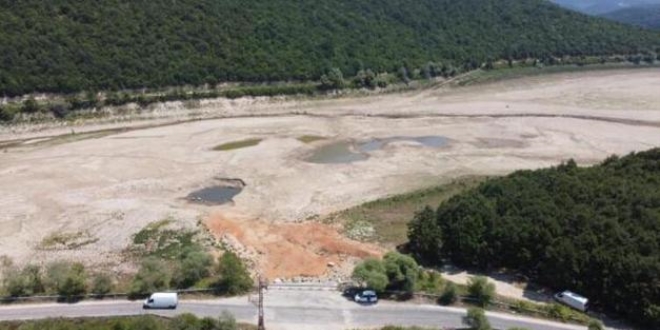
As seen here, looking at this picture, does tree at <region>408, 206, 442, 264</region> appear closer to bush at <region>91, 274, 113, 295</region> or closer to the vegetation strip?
bush at <region>91, 274, 113, 295</region>

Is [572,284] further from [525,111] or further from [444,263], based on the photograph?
[525,111]

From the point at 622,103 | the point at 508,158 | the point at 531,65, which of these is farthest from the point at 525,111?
the point at 531,65

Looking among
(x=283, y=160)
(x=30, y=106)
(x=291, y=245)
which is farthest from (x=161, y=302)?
(x=30, y=106)

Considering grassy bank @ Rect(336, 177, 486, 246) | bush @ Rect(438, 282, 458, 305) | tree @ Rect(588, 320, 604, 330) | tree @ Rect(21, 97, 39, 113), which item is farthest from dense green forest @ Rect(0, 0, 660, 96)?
tree @ Rect(588, 320, 604, 330)

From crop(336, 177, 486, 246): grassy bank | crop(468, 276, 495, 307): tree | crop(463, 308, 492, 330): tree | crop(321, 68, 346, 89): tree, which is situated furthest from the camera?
crop(321, 68, 346, 89): tree

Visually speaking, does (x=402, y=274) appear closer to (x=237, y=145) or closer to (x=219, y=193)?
(x=219, y=193)

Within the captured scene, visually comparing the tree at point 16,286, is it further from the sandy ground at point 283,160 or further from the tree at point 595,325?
the tree at point 595,325
